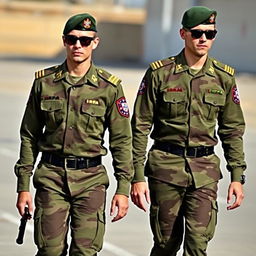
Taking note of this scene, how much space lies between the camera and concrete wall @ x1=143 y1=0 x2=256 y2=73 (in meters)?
48.2

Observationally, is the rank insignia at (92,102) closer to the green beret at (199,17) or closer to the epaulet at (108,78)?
the epaulet at (108,78)

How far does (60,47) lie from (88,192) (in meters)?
50.5

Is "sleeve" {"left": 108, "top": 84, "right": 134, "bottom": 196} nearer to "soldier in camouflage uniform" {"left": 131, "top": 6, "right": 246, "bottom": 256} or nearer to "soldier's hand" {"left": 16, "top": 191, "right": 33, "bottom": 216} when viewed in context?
"soldier in camouflage uniform" {"left": 131, "top": 6, "right": 246, "bottom": 256}

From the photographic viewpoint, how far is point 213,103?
8.05 m

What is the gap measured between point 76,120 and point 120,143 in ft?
1.06

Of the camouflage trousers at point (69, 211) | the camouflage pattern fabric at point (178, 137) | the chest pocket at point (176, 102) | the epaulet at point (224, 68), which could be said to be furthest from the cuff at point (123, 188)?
the epaulet at point (224, 68)

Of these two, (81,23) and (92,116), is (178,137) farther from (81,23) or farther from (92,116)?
(81,23)

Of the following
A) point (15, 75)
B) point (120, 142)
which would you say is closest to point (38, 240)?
point (120, 142)

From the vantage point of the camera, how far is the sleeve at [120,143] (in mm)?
7617

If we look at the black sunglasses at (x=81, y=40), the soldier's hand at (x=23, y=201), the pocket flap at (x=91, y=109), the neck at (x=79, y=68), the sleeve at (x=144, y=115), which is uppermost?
the black sunglasses at (x=81, y=40)

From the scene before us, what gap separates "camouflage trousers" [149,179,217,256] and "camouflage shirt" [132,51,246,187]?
7cm

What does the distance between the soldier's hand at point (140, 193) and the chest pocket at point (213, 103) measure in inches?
25.3

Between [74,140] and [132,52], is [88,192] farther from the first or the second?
[132,52]

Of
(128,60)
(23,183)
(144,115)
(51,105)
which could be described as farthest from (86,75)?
(128,60)
